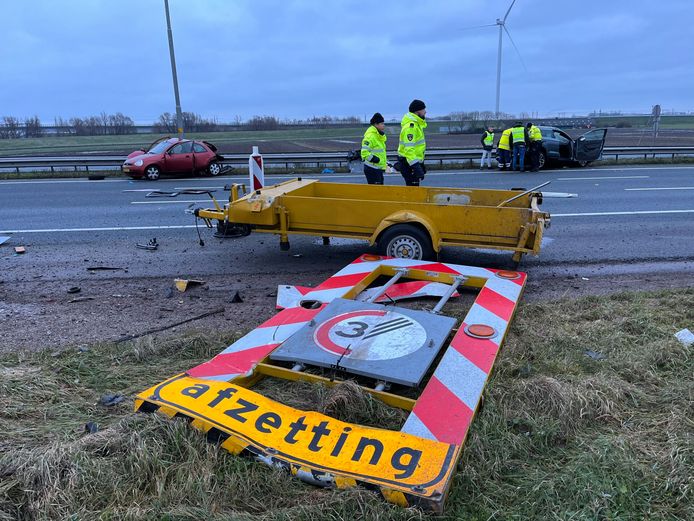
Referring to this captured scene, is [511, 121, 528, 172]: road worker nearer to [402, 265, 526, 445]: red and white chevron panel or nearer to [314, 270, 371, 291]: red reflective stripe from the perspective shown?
[314, 270, 371, 291]: red reflective stripe

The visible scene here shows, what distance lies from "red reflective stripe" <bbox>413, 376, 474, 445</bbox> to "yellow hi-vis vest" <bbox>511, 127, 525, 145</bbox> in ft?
50.6

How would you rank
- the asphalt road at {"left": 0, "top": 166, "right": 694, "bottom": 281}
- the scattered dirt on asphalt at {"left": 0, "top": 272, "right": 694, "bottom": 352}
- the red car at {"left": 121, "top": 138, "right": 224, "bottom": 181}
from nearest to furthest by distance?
the scattered dirt on asphalt at {"left": 0, "top": 272, "right": 694, "bottom": 352}, the asphalt road at {"left": 0, "top": 166, "right": 694, "bottom": 281}, the red car at {"left": 121, "top": 138, "right": 224, "bottom": 181}

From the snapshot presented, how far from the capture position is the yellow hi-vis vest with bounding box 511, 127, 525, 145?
17.0 m

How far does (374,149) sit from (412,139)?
0.76 m

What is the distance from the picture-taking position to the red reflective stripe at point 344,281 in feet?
16.8

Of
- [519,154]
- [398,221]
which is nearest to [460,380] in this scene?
[398,221]

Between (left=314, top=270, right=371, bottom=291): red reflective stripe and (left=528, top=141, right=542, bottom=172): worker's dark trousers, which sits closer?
(left=314, top=270, right=371, bottom=291): red reflective stripe

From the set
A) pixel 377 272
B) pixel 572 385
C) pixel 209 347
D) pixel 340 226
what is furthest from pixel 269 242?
pixel 572 385

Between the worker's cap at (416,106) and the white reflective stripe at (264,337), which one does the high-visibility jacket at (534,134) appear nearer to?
the worker's cap at (416,106)

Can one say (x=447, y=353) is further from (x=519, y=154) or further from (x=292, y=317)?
(x=519, y=154)

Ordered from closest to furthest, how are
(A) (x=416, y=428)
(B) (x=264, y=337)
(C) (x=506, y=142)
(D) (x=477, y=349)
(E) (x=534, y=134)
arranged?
1. (A) (x=416, y=428)
2. (D) (x=477, y=349)
3. (B) (x=264, y=337)
4. (E) (x=534, y=134)
5. (C) (x=506, y=142)

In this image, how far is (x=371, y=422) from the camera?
3018mm

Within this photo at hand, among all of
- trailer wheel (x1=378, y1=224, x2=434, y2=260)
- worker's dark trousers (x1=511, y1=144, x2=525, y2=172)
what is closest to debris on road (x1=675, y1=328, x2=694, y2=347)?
trailer wheel (x1=378, y1=224, x2=434, y2=260)

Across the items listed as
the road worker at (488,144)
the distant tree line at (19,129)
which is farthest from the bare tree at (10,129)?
the road worker at (488,144)
